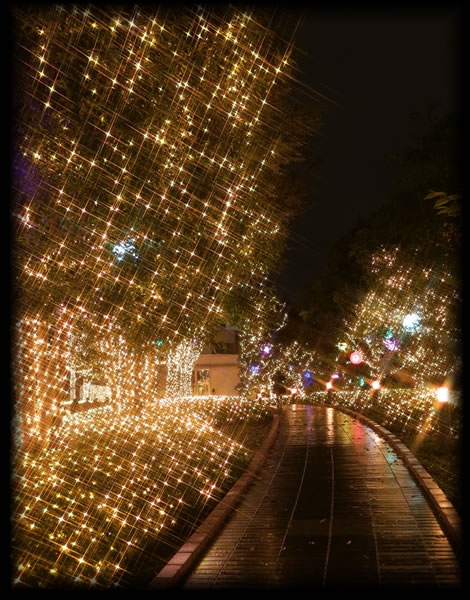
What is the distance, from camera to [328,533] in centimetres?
768

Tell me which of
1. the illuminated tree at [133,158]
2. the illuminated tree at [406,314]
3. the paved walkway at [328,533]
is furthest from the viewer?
the illuminated tree at [406,314]

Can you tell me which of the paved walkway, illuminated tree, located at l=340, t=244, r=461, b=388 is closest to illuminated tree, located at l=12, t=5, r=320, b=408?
the paved walkway

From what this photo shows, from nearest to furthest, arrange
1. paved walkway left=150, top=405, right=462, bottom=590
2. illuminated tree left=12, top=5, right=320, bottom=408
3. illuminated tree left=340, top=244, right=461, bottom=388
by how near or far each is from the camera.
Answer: paved walkway left=150, top=405, right=462, bottom=590 < illuminated tree left=12, top=5, right=320, bottom=408 < illuminated tree left=340, top=244, right=461, bottom=388

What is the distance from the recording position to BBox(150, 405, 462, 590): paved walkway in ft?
20.0

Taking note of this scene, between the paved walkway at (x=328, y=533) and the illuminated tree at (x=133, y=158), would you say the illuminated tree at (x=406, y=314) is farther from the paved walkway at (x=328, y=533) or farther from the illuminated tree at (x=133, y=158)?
the illuminated tree at (x=133, y=158)

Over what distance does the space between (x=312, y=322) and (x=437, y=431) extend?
36871 mm

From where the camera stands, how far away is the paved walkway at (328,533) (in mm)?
6109

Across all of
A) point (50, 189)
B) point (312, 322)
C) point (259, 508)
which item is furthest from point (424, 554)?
point (312, 322)

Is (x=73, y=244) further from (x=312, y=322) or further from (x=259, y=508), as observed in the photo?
(x=312, y=322)

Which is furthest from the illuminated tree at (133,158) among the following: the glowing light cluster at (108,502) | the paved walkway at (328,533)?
the paved walkway at (328,533)

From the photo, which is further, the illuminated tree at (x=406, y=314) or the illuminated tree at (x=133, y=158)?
the illuminated tree at (x=406, y=314)

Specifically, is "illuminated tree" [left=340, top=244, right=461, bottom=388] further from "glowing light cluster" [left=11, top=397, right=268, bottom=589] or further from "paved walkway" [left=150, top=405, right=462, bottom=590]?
"glowing light cluster" [left=11, top=397, right=268, bottom=589]

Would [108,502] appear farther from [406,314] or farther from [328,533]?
[406,314]

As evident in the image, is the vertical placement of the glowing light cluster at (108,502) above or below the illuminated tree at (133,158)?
below
